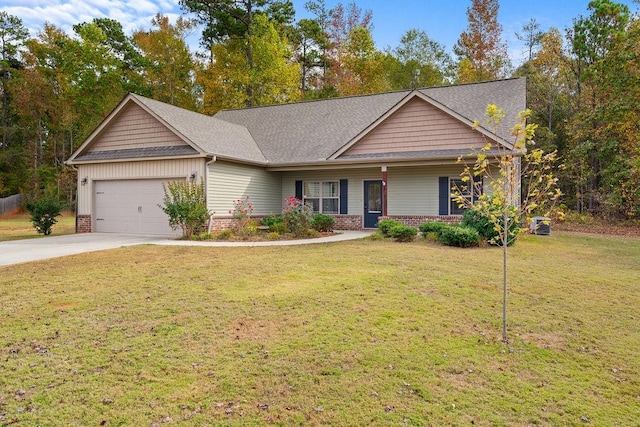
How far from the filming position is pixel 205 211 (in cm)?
1422

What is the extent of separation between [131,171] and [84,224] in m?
3.12

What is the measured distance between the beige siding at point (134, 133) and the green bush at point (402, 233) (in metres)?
8.26

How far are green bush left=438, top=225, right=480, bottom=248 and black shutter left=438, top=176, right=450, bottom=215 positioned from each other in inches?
172

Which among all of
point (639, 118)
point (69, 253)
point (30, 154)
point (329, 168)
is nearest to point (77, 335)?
point (69, 253)

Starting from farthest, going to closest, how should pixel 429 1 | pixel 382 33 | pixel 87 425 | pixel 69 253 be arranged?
pixel 382 33, pixel 429 1, pixel 69 253, pixel 87 425

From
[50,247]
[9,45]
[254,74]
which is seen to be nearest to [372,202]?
[50,247]

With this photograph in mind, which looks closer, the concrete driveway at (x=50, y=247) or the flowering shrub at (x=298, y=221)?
the concrete driveway at (x=50, y=247)

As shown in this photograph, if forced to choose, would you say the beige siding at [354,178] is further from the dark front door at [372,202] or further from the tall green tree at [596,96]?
the tall green tree at [596,96]

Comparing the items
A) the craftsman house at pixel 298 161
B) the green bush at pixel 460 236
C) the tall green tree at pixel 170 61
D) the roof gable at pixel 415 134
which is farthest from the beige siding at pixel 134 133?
the tall green tree at pixel 170 61

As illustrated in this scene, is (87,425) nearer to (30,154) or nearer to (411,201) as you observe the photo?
(411,201)

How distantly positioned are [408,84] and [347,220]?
21.8m

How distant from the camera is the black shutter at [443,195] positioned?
629 inches

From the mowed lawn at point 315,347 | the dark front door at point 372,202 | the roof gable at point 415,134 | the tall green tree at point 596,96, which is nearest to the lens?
the mowed lawn at point 315,347

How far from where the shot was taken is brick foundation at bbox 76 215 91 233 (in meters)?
16.7
